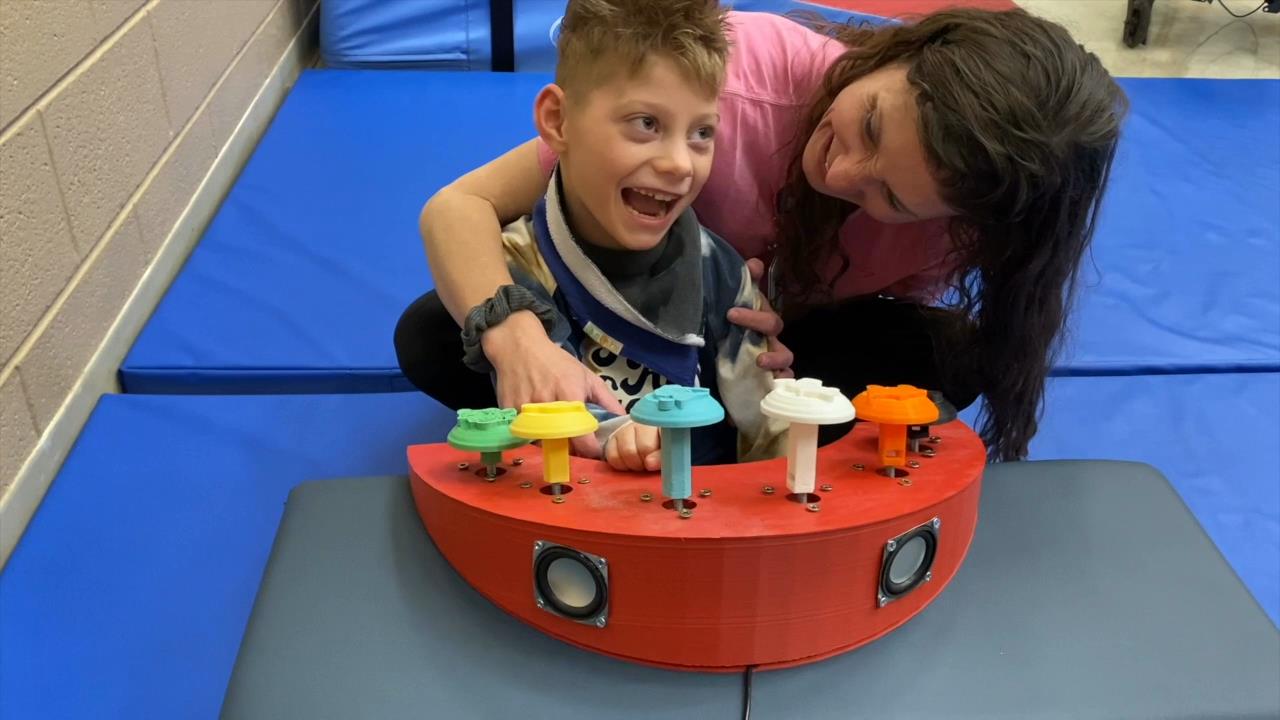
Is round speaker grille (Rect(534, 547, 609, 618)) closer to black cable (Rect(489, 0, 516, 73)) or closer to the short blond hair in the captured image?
the short blond hair

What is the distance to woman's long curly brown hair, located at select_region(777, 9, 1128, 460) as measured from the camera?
0.91 meters

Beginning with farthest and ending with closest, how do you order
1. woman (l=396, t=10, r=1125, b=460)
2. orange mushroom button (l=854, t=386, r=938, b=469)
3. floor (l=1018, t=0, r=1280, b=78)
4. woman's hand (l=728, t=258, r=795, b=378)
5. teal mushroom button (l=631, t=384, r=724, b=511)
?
floor (l=1018, t=0, r=1280, b=78), woman's hand (l=728, t=258, r=795, b=378), woman (l=396, t=10, r=1125, b=460), orange mushroom button (l=854, t=386, r=938, b=469), teal mushroom button (l=631, t=384, r=724, b=511)

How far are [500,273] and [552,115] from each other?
17cm

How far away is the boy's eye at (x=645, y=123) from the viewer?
0.98 m

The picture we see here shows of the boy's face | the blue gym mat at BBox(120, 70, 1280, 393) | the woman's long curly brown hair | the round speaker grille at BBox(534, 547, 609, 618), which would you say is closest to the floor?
the blue gym mat at BBox(120, 70, 1280, 393)

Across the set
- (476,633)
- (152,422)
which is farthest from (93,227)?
(476,633)

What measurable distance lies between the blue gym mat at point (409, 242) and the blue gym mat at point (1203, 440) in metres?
0.07

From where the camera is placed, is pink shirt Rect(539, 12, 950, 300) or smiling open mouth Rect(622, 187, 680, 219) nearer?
smiling open mouth Rect(622, 187, 680, 219)

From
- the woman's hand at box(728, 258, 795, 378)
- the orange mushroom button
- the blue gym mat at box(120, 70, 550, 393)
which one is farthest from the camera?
the blue gym mat at box(120, 70, 550, 393)

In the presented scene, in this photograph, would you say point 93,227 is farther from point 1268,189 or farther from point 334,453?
point 1268,189

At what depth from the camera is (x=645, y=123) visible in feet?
3.21

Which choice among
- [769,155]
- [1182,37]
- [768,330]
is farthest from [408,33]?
[1182,37]

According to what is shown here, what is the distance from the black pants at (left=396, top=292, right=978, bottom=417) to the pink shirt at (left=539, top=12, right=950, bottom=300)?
0.08m

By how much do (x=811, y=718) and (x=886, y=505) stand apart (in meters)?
0.16
